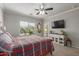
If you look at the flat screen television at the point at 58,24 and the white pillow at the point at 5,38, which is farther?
the flat screen television at the point at 58,24

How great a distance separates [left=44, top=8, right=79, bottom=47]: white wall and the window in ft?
1.48

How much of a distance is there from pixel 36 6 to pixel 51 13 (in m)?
0.46

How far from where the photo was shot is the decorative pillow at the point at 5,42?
1.69 meters

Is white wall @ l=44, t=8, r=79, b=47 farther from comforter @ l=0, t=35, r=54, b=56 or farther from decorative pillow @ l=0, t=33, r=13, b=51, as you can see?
decorative pillow @ l=0, t=33, r=13, b=51

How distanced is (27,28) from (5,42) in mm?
550

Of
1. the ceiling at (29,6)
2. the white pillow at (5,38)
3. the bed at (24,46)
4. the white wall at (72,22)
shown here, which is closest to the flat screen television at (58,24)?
the white wall at (72,22)

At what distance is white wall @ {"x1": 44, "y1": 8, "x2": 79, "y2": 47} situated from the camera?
208cm

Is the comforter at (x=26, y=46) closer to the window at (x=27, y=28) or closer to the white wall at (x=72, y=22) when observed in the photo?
the window at (x=27, y=28)

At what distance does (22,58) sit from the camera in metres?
1.79

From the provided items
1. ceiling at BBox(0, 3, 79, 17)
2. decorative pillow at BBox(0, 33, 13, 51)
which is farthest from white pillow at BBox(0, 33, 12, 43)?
ceiling at BBox(0, 3, 79, 17)

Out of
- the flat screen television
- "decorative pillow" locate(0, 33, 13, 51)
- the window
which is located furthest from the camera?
the flat screen television

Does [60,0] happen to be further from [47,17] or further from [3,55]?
[3,55]

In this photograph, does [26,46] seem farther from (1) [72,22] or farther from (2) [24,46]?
(1) [72,22]

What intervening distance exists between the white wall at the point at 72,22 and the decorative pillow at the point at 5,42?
3.27 ft
